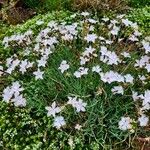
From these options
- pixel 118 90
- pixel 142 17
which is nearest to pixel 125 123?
pixel 118 90

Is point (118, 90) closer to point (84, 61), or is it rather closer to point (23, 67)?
point (84, 61)

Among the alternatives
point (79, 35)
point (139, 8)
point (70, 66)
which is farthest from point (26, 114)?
Result: point (139, 8)

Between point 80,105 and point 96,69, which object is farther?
point 96,69

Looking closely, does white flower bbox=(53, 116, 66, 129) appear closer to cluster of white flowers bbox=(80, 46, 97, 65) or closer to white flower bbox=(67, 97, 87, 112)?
white flower bbox=(67, 97, 87, 112)

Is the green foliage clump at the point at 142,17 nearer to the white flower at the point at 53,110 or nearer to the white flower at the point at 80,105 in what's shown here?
the white flower at the point at 80,105

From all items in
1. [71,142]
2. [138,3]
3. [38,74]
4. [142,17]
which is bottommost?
[138,3]

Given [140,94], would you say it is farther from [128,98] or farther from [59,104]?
[59,104]

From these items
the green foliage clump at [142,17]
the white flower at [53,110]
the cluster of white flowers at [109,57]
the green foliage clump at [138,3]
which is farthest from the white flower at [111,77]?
the green foliage clump at [138,3]

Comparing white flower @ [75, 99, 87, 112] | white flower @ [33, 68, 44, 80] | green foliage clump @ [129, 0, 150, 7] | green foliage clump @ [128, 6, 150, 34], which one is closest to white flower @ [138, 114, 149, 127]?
white flower @ [75, 99, 87, 112]
